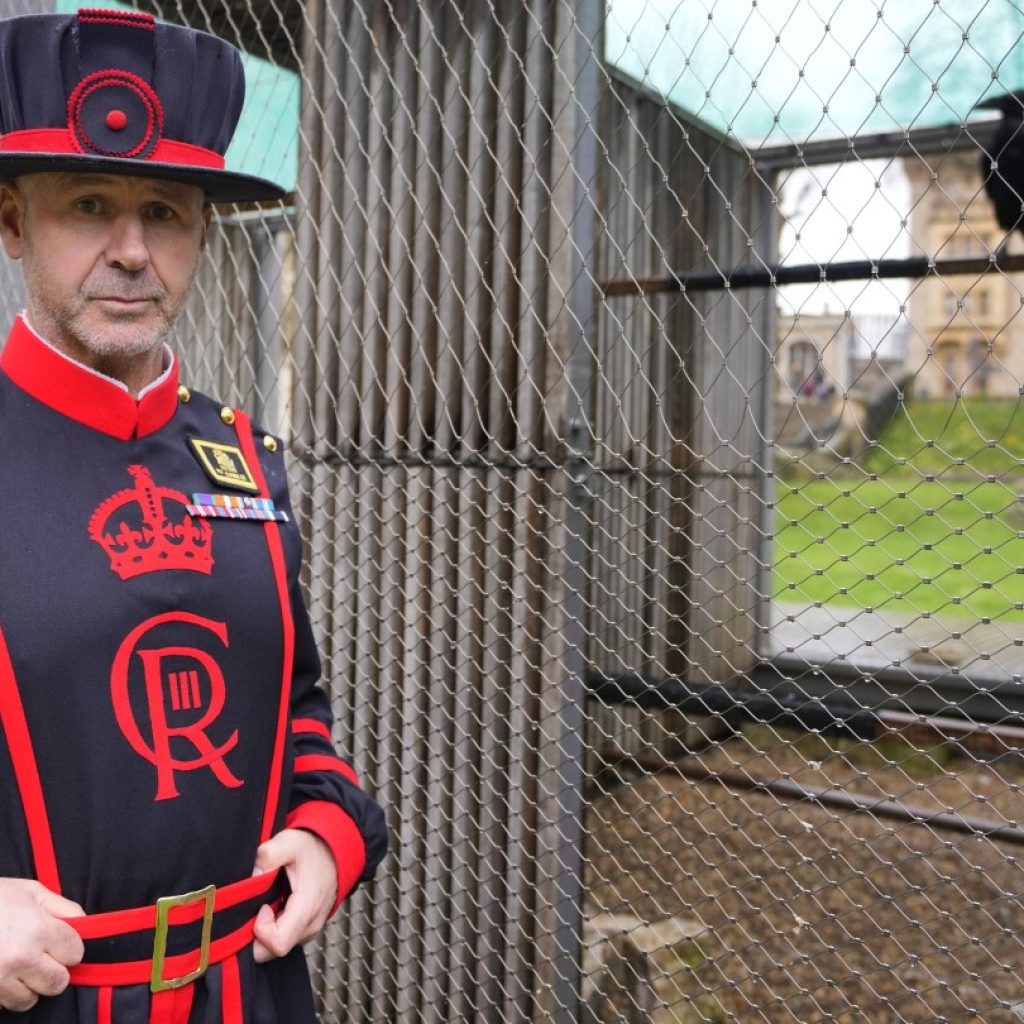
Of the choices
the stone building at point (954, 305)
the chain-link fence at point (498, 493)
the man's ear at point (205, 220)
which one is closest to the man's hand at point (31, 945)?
the man's ear at point (205, 220)

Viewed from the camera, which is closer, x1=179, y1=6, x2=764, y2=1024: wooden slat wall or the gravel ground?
x1=179, y1=6, x2=764, y2=1024: wooden slat wall

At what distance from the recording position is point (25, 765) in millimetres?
1227

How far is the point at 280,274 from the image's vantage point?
3.27m

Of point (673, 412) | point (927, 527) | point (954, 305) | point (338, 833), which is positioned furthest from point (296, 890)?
point (927, 527)

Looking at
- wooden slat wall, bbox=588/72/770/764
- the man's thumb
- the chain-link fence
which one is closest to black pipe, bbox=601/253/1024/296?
the chain-link fence

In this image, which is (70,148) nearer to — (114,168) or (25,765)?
(114,168)

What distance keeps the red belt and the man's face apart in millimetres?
616

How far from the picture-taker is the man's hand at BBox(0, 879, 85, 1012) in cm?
116

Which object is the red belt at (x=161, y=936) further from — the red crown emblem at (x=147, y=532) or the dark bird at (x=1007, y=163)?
the dark bird at (x=1007, y=163)

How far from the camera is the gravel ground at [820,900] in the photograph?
311 centimetres

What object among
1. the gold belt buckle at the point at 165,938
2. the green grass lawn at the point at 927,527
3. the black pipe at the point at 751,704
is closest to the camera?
the gold belt buckle at the point at 165,938

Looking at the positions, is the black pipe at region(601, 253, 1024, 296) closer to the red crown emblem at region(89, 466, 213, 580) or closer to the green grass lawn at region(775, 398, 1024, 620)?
the red crown emblem at region(89, 466, 213, 580)

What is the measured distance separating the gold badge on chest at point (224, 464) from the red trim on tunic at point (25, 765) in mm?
341

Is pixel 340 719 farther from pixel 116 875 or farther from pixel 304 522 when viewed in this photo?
pixel 116 875
